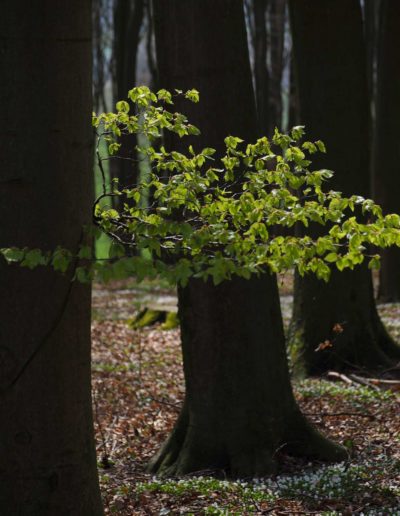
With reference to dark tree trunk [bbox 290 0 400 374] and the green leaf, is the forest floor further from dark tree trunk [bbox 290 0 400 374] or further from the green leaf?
the green leaf

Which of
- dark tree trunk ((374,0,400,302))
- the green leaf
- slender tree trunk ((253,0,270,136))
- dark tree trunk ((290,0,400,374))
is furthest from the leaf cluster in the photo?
slender tree trunk ((253,0,270,136))

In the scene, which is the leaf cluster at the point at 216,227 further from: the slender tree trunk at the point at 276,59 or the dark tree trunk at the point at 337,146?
the slender tree trunk at the point at 276,59

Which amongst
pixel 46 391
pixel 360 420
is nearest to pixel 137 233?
pixel 46 391

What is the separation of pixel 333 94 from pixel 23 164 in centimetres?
708

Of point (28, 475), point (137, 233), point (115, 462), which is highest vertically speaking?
point (137, 233)

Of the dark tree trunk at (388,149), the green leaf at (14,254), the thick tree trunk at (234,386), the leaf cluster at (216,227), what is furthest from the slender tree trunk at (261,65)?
the green leaf at (14,254)

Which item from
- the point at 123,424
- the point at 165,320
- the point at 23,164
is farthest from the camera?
the point at 165,320

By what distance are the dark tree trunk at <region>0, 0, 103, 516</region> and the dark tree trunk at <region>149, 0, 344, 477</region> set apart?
2663 mm

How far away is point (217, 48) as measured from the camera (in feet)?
Answer: 22.9

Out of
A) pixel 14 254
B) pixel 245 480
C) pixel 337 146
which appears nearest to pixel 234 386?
pixel 245 480

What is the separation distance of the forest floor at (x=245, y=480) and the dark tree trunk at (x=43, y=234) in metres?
0.62

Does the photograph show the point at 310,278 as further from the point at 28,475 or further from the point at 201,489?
the point at 28,475

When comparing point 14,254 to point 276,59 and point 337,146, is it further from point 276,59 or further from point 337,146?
point 276,59

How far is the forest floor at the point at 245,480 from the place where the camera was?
598 centimetres
